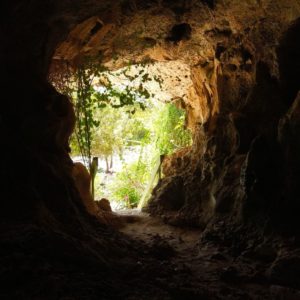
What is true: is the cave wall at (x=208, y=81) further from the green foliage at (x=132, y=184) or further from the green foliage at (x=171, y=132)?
the green foliage at (x=132, y=184)

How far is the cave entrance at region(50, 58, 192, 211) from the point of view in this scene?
643 cm

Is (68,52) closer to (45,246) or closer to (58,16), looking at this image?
(58,16)

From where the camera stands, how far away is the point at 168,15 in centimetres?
601

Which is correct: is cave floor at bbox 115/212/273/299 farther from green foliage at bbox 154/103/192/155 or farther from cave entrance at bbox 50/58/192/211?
green foliage at bbox 154/103/192/155

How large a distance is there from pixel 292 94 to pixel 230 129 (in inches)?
82.5

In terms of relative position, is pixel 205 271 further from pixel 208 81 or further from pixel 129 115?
pixel 208 81

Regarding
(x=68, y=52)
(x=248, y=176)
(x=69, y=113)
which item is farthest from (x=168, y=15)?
(x=248, y=176)

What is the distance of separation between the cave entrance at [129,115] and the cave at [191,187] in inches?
18.6

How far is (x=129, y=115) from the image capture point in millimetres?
7289

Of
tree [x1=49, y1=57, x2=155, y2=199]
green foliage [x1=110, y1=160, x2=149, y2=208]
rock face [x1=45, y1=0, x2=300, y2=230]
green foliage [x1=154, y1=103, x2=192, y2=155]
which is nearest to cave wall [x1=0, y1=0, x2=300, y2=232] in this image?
rock face [x1=45, y1=0, x2=300, y2=230]

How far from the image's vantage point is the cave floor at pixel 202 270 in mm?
3330

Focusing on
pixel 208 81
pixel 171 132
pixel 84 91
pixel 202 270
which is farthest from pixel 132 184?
pixel 202 270

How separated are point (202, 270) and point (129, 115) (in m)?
3.83

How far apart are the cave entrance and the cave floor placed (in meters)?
2.21
